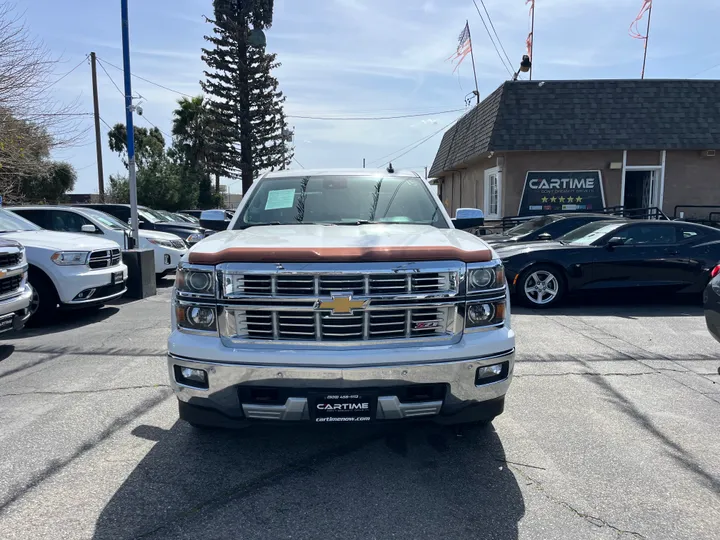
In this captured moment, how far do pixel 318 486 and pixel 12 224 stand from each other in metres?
6.88

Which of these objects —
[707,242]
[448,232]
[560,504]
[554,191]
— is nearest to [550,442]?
[560,504]

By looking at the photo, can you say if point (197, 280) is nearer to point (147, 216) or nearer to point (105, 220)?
point (105, 220)

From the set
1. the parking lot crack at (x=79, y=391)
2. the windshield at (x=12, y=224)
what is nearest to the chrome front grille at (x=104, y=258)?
the windshield at (x=12, y=224)

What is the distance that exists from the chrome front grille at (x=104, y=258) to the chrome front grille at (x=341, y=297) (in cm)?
521

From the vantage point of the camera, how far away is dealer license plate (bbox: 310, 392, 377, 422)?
2.81 meters

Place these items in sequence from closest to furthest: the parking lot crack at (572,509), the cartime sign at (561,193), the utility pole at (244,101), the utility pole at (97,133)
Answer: the parking lot crack at (572,509) → the cartime sign at (561,193) → the utility pole at (97,133) → the utility pole at (244,101)

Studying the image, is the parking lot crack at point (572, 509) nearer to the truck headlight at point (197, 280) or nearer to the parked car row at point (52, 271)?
the truck headlight at point (197, 280)

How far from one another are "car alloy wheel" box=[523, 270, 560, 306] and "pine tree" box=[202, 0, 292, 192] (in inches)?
1054

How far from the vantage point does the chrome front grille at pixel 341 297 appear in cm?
286

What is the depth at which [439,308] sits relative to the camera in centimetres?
295

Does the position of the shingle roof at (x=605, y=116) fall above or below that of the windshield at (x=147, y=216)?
above

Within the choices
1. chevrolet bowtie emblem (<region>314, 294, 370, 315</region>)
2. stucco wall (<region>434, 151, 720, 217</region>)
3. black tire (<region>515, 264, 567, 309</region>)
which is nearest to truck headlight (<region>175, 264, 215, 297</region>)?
chevrolet bowtie emblem (<region>314, 294, 370, 315</region>)

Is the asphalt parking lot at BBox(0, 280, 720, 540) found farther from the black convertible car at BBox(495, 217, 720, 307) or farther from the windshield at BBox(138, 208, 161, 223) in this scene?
the windshield at BBox(138, 208, 161, 223)

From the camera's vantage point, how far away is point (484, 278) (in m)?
3.04
